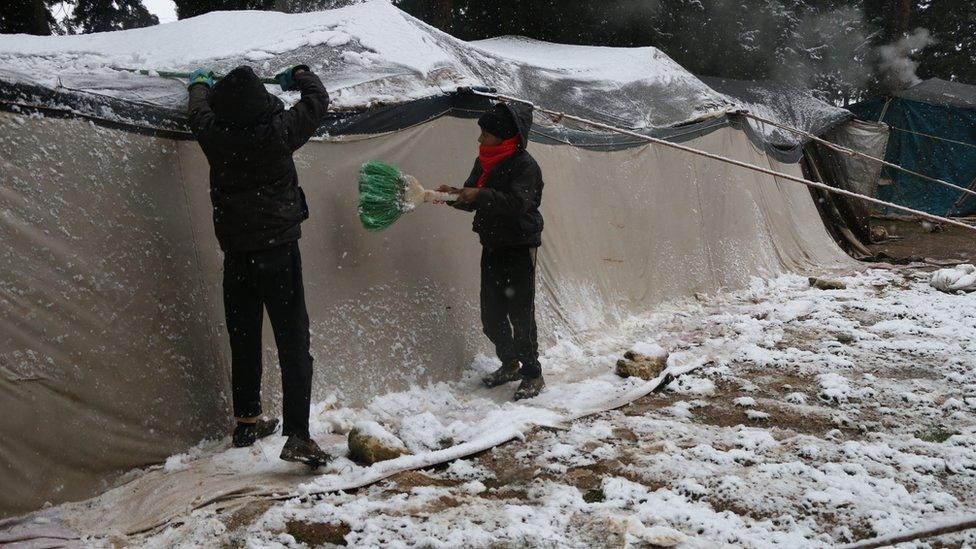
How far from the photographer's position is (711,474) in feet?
9.94

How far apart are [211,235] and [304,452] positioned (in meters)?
1.13

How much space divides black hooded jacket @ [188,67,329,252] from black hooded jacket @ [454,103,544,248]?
1222mm

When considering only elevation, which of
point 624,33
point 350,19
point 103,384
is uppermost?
point 624,33

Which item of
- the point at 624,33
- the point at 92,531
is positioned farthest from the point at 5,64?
the point at 624,33

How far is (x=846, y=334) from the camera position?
560 centimetres

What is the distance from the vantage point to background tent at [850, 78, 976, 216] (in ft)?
48.4

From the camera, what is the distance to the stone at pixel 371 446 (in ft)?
10.4

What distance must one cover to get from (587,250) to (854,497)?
350cm

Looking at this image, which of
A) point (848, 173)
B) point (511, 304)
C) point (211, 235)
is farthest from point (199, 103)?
point (848, 173)

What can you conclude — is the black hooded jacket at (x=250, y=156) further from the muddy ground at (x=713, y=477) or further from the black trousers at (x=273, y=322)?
the muddy ground at (x=713, y=477)

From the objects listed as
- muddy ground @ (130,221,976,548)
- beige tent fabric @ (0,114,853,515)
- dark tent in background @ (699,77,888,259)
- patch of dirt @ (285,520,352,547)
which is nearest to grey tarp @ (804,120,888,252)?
dark tent in background @ (699,77,888,259)

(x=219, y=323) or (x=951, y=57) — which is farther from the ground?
(x=951, y=57)

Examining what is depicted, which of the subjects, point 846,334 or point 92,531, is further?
point 846,334

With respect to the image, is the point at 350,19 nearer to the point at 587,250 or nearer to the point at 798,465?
the point at 587,250
